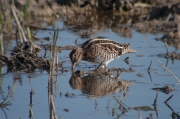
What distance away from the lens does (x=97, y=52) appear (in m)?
9.21

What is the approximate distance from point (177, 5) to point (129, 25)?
1296mm

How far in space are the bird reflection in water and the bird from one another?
0.41 metres

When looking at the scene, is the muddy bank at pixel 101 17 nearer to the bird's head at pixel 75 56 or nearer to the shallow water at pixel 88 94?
the shallow water at pixel 88 94

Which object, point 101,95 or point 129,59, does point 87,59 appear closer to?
point 129,59

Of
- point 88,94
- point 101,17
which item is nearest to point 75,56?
point 88,94

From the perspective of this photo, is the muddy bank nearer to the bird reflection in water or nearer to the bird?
the bird

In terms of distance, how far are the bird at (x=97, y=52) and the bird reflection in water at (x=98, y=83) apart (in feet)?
1.36

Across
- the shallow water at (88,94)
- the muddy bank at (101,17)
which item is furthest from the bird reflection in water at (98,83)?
the muddy bank at (101,17)

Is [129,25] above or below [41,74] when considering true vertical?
above

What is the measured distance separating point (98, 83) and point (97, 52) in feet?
3.66

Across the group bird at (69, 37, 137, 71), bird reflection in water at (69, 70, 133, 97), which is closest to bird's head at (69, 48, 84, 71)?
bird at (69, 37, 137, 71)


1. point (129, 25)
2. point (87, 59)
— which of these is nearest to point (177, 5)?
point (129, 25)

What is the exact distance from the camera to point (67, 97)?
7.42 m

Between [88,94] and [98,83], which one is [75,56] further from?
[88,94]
